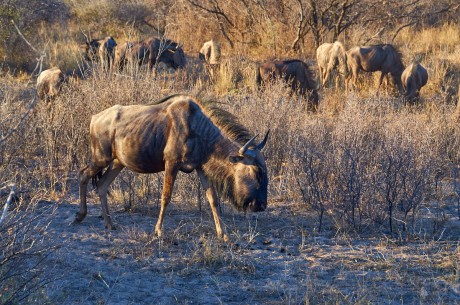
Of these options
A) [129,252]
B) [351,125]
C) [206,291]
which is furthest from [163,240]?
[351,125]

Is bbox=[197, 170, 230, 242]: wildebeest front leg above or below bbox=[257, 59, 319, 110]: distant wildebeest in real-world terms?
below

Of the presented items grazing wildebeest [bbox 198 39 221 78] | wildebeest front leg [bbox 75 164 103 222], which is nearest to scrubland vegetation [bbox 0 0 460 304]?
wildebeest front leg [bbox 75 164 103 222]

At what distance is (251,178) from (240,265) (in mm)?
836

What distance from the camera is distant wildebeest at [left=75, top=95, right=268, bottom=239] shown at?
6227 mm

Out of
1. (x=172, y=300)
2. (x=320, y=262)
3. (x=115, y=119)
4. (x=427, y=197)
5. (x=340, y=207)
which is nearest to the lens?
(x=172, y=300)

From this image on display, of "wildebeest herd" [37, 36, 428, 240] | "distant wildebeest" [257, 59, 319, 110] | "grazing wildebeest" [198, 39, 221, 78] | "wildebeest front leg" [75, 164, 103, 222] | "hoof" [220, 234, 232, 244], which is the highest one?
"grazing wildebeest" [198, 39, 221, 78]

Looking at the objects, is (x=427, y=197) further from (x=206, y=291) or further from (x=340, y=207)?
(x=206, y=291)

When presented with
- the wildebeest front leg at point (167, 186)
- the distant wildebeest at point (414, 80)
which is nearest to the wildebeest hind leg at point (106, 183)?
the wildebeest front leg at point (167, 186)

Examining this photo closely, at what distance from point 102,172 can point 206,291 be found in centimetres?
222

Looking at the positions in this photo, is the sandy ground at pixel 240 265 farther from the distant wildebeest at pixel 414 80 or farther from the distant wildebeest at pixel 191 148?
the distant wildebeest at pixel 414 80

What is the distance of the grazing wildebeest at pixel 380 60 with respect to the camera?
1620 cm

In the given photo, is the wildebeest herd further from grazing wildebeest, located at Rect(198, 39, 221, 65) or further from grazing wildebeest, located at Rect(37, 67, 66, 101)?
grazing wildebeest, located at Rect(198, 39, 221, 65)

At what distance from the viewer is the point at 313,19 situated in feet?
63.1

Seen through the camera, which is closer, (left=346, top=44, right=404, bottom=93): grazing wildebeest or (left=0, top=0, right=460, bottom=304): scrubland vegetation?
(left=0, top=0, right=460, bottom=304): scrubland vegetation
